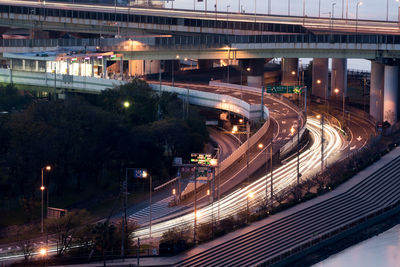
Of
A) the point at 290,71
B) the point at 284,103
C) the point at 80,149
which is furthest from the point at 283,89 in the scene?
the point at 290,71

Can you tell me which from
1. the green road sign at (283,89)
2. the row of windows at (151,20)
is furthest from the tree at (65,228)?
the row of windows at (151,20)

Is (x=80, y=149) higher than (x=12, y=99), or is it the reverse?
(x=12, y=99)

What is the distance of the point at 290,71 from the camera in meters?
111

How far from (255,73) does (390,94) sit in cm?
1934

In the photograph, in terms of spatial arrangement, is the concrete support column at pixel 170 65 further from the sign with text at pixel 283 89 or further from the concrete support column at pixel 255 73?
the sign with text at pixel 283 89

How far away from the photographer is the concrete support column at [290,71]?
11034 centimetres

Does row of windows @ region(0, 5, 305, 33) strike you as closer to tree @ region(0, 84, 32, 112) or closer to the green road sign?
the green road sign

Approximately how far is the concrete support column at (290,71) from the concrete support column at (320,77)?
635 cm

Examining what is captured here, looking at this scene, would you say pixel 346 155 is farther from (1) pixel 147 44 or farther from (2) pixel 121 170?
(1) pixel 147 44

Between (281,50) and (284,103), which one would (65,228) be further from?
(281,50)

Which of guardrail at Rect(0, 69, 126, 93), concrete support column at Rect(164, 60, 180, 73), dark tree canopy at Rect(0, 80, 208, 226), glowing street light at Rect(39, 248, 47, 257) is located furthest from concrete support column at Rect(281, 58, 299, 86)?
glowing street light at Rect(39, 248, 47, 257)

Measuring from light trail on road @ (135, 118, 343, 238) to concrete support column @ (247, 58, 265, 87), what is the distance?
24031mm

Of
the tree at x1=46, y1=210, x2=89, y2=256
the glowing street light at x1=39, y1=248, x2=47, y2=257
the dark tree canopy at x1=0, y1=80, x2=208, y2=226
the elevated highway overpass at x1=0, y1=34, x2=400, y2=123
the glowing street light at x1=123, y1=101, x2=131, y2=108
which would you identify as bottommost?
the glowing street light at x1=39, y1=248, x2=47, y2=257

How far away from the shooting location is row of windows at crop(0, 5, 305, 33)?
108 m
